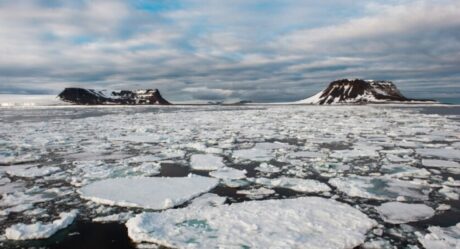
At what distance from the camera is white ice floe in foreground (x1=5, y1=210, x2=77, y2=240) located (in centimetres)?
371

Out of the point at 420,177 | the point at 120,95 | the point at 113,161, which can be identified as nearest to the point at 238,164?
the point at 113,161

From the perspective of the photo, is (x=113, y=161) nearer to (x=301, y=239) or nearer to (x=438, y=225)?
(x=301, y=239)

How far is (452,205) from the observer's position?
478cm

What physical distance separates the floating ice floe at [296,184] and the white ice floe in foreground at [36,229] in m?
2.98

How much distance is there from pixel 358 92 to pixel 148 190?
448 feet

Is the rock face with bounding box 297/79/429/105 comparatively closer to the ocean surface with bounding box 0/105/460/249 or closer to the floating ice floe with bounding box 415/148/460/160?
the floating ice floe with bounding box 415/148/460/160

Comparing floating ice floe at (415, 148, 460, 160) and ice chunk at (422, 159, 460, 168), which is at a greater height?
ice chunk at (422, 159, 460, 168)

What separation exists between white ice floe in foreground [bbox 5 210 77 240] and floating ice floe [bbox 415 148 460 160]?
310 inches

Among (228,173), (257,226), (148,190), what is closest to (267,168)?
(228,173)

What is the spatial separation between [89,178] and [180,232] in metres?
3.09

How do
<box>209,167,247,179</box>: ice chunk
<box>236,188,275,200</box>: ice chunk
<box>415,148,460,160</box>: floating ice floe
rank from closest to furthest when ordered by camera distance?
<box>236,188,275,200</box>: ice chunk < <box>209,167,247,179</box>: ice chunk < <box>415,148,460,160</box>: floating ice floe

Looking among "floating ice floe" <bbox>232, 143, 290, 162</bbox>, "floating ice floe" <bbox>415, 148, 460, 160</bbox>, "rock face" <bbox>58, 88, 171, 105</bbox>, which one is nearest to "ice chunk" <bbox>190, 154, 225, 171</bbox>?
"floating ice floe" <bbox>232, 143, 290, 162</bbox>

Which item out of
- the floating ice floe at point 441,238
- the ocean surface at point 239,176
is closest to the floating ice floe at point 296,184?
the ocean surface at point 239,176

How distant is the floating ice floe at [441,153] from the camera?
8.48 metres
